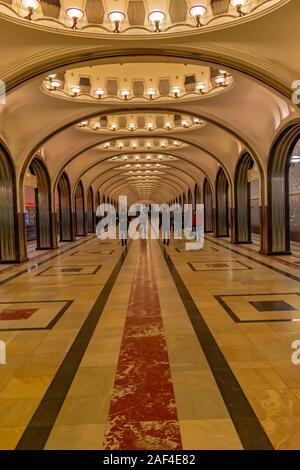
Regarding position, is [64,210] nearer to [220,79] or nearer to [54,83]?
[54,83]

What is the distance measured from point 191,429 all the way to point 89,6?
24.3 ft

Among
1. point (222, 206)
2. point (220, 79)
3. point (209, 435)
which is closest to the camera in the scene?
point (209, 435)

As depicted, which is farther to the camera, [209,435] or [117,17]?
[117,17]

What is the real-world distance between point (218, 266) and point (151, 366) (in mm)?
7333

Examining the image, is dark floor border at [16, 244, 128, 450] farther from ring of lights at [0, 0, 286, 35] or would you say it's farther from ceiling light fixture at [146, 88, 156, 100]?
ceiling light fixture at [146, 88, 156, 100]

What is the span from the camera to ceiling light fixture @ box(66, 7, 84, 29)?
679 centimetres

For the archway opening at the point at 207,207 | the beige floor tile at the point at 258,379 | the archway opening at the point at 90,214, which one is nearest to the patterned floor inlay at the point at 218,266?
the beige floor tile at the point at 258,379

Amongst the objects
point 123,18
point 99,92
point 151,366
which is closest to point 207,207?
point 99,92

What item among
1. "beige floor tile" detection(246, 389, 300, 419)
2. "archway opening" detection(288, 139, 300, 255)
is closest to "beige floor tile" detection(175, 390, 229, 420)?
"beige floor tile" detection(246, 389, 300, 419)

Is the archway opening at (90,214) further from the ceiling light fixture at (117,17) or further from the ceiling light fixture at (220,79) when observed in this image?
the ceiling light fixture at (117,17)

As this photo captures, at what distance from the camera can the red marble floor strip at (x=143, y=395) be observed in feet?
9.32

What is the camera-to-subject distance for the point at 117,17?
7.01 m

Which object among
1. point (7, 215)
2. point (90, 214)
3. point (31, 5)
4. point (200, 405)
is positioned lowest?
point (200, 405)
